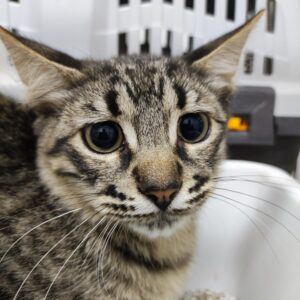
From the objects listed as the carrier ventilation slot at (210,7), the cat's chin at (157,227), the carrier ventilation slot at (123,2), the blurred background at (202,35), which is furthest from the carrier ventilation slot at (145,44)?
the cat's chin at (157,227)

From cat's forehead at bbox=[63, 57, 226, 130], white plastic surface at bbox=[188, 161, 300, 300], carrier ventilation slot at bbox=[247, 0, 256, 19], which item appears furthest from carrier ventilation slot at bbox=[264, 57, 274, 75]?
cat's forehead at bbox=[63, 57, 226, 130]

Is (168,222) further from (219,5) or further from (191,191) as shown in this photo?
(219,5)

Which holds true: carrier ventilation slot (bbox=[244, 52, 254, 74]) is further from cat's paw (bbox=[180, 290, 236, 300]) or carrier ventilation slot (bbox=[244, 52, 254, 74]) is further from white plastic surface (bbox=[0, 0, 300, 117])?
cat's paw (bbox=[180, 290, 236, 300])

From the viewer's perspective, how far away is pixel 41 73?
977 millimetres

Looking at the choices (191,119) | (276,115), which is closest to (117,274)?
(191,119)

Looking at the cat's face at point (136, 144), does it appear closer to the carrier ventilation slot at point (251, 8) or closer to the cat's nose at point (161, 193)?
the cat's nose at point (161, 193)

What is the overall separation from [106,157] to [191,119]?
0.65 ft

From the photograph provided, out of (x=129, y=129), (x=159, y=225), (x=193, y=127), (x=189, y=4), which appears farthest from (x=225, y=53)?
(x=189, y=4)

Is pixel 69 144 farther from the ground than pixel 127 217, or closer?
farther from the ground

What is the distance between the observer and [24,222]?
105 cm

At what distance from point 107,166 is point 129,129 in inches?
3.3

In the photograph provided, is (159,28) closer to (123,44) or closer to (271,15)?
(123,44)

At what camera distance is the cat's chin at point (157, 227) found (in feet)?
3.11

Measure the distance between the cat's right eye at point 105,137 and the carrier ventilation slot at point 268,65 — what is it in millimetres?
872
